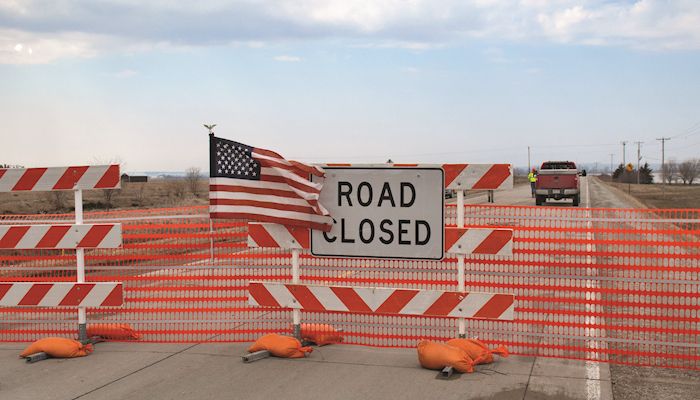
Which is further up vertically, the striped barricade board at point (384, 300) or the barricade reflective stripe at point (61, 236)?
the barricade reflective stripe at point (61, 236)

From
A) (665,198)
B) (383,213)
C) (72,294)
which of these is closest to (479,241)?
(383,213)

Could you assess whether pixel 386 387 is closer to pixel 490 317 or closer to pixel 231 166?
pixel 490 317

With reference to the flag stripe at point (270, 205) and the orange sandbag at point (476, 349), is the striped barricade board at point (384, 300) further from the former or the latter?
the flag stripe at point (270, 205)

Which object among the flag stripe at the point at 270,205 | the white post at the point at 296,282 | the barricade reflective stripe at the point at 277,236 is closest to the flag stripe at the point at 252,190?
the flag stripe at the point at 270,205

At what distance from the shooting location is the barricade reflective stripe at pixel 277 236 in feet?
25.4

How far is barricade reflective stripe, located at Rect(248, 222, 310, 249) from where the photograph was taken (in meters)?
7.75

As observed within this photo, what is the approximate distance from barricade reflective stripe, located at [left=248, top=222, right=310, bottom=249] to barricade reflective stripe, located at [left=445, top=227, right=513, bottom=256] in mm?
1589

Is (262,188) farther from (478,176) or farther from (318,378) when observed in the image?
(478,176)

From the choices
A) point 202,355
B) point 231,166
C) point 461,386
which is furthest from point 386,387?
point 231,166

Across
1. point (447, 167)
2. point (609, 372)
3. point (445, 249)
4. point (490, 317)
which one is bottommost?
point (609, 372)

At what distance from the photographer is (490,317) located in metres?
7.20

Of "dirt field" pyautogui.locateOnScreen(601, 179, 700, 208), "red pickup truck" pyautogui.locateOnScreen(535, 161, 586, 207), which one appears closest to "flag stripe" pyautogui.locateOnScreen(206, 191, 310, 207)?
"red pickup truck" pyautogui.locateOnScreen(535, 161, 586, 207)

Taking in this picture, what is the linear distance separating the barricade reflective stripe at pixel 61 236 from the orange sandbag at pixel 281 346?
1.97 meters

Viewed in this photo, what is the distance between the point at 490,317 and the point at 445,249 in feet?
2.71
